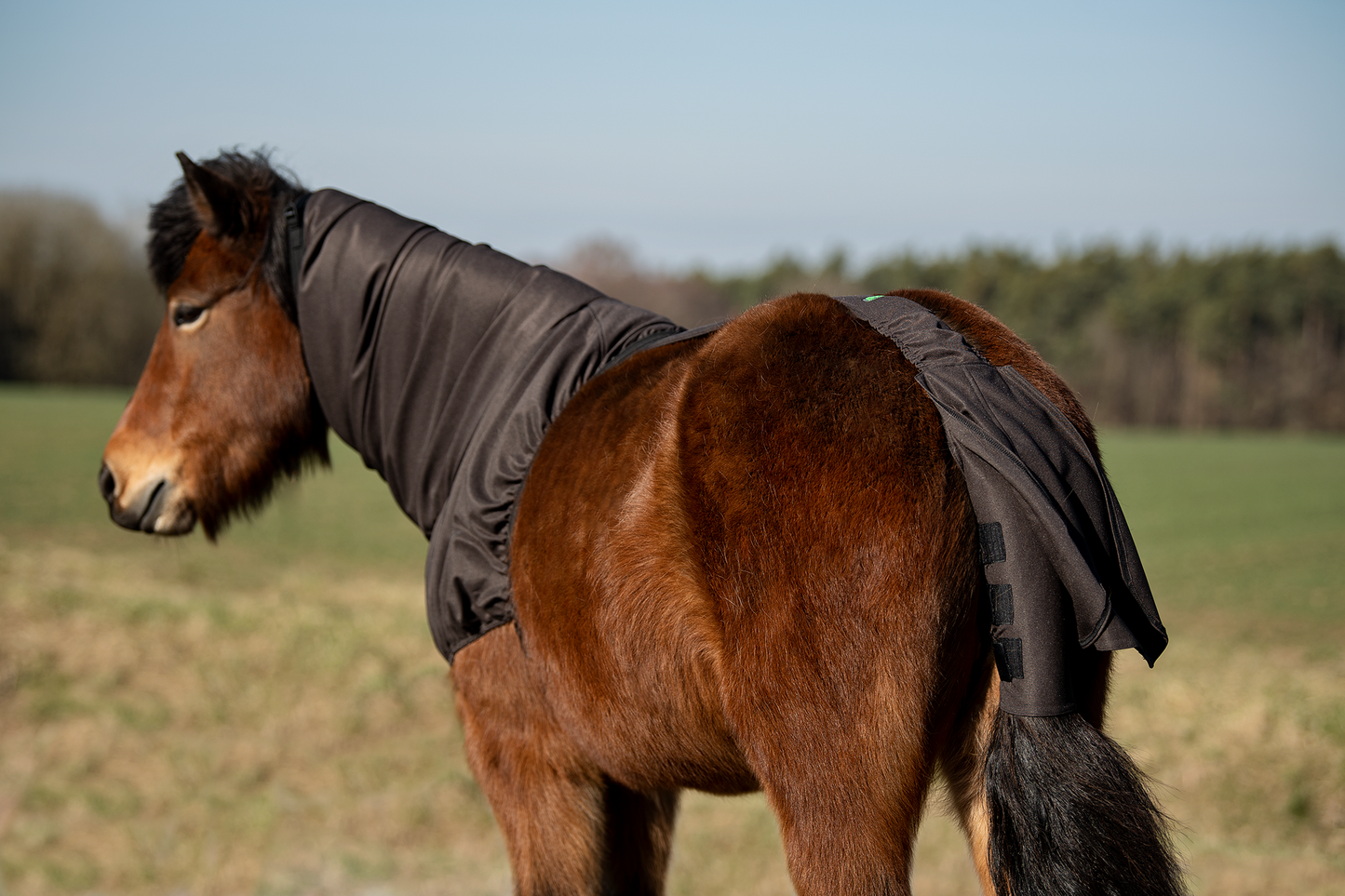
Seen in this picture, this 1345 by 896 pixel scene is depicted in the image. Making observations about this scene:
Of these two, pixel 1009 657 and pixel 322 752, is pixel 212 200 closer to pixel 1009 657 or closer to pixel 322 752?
pixel 1009 657

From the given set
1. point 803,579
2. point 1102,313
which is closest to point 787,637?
point 803,579

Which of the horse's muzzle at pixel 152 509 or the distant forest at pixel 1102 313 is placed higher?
the horse's muzzle at pixel 152 509

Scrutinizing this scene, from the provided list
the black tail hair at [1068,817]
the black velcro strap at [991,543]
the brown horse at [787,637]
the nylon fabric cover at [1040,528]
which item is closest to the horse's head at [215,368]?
the brown horse at [787,637]

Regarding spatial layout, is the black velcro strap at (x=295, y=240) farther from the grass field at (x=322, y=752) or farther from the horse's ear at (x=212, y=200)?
the grass field at (x=322, y=752)

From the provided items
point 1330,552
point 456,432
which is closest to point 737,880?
point 456,432

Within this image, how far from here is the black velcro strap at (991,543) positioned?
1582 millimetres

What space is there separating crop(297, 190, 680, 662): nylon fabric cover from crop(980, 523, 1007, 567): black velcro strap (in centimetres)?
113

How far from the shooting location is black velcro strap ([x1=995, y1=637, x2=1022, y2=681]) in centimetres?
158

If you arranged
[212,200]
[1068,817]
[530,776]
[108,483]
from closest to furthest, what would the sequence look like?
[1068,817] < [530,776] < [212,200] < [108,483]

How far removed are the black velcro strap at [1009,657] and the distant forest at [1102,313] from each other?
1426 inches

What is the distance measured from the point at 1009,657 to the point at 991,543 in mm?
203

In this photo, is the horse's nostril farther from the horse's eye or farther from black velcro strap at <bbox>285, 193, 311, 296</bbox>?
black velcro strap at <bbox>285, 193, 311, 296</bbox>

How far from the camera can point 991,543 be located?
5.23 ft

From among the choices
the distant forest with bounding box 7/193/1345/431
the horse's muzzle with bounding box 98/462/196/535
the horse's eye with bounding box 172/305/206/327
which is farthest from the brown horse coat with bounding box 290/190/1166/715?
the distant forest with bounding box 7/193/1345/431
